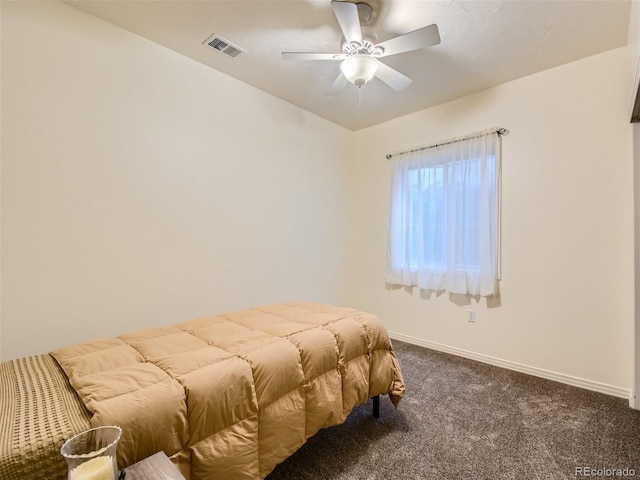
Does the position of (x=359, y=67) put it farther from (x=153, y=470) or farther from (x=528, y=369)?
(x=528, y=369)

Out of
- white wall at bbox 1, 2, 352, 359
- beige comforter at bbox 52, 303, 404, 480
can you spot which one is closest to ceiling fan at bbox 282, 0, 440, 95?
white wall at bbox 1, 2, 352, 359

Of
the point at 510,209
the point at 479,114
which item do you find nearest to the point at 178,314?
the point at 510,209

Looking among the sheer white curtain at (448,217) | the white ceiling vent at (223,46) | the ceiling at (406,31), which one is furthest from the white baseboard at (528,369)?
the white ceiling vent at (223,46)

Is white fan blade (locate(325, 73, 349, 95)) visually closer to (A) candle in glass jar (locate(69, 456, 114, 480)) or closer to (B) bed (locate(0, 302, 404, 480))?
(B) bed (locate(0, 302, 404, 480))

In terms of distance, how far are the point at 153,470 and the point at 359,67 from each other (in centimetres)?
222

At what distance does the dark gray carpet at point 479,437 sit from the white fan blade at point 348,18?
243 centimetres

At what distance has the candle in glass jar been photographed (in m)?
0.76

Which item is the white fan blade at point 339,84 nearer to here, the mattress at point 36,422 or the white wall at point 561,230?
the white wall at point 561,230

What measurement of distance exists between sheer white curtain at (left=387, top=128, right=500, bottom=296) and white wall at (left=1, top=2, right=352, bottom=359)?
1.29m

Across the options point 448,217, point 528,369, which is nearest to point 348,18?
point 448,217

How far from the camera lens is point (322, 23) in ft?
7.04

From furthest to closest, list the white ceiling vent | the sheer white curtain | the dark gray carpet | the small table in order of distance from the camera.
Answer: the sheer white curtain < the white ceiling vent < the dark gray carpet < the small table

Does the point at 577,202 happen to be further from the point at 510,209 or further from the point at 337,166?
the point at 337,166

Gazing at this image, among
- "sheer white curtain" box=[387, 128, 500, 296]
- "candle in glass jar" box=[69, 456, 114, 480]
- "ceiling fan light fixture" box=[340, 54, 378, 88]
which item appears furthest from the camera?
"sheer white curtain" box=[387, 128, 500, 296]
